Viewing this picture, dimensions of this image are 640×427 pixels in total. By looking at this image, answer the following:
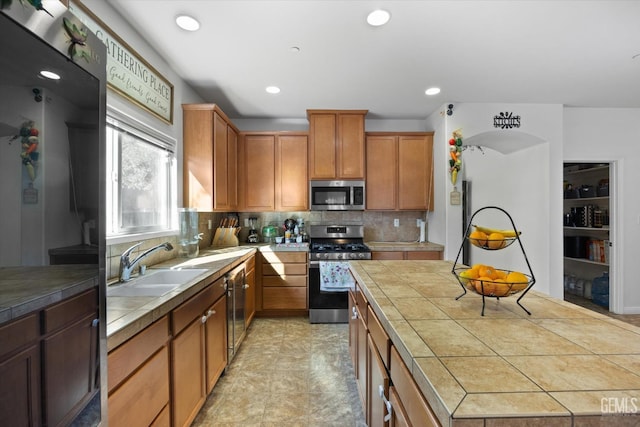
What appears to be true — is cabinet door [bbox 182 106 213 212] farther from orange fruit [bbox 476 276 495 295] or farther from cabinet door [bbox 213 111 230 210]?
orange fruit [bbox 476 276 495 295]

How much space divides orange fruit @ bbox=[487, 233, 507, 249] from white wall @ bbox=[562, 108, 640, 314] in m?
3.51

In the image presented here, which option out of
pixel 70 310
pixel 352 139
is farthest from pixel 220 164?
pixel 70 310

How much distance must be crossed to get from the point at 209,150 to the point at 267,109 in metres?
1.12

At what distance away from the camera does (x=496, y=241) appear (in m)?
1.08

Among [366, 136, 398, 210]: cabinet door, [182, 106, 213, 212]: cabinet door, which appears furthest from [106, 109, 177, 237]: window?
[366, 136, 398, 210]: cabinet door

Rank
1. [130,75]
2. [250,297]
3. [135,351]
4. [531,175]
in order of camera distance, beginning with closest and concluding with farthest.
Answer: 1. [135,351]
2. [130,75]
3. [250,297]
4. [531,175]

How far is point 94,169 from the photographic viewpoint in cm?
68

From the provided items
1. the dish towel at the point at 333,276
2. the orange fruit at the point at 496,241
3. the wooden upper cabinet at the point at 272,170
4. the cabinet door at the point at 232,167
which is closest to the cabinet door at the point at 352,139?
the wooden upper cabinet at the point at 272,170

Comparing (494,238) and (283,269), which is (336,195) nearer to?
(283,269)

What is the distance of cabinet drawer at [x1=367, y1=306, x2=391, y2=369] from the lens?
1.02 meters

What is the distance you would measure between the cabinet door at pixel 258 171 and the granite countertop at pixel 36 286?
10.0ft

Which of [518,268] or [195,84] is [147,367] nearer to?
[195,84]

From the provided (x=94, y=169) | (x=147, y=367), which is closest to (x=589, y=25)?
(x=94, y=169)

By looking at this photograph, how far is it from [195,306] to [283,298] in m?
1.78
